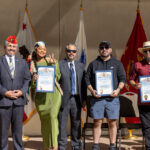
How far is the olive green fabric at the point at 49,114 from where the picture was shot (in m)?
4.21

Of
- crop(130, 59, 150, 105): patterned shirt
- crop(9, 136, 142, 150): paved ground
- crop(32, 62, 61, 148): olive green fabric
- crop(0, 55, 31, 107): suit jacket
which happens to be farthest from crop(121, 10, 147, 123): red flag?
crop(0, 55, 31, 107): suit jacket

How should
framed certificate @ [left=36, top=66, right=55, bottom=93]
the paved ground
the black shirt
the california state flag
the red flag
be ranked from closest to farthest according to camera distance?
framed certificate @ [left=36, top=66, right=55, bottom=93]
the black shirt
the paved ground
the california state flag
the red flag

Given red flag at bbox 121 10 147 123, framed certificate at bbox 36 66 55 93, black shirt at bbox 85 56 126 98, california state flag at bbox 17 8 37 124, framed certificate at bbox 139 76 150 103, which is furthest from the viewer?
red flag at bbox 121 10 147 123

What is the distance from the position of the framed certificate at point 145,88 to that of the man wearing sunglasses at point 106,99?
0.31m

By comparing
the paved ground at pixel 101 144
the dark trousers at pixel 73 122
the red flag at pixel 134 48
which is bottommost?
the paved ground at pixel 101 144

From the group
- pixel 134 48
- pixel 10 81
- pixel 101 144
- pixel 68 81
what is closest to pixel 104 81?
pixel 68 81

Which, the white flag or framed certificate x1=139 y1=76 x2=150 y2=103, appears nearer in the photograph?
framed certificate x1=139 y1=76 x2=150 y2=103

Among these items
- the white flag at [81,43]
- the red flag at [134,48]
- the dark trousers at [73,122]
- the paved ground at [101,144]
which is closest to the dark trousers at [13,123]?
the dark trousers at [73,122]

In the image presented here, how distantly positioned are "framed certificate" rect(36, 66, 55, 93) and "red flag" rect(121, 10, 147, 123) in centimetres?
253

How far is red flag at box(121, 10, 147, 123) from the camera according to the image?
6137mm

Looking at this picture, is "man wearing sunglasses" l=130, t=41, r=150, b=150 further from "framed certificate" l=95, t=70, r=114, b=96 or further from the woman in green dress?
the woman in green dress

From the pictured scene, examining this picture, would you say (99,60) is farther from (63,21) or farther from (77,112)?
(63,21)

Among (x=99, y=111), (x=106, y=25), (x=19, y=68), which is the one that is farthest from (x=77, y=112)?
(x=106, y=25)

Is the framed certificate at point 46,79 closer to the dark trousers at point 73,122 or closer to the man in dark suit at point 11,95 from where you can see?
the man in dark suit at point 11,95
